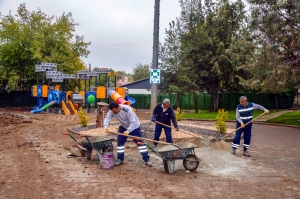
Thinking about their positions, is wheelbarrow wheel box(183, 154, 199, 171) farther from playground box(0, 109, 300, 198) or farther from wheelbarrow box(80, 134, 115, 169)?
wheelbarrow box(80, 134, 115, 169)

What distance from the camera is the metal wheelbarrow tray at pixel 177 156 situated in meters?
7.58

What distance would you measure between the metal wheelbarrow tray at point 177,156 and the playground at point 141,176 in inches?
6.2

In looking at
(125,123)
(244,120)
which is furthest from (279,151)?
(125,123)

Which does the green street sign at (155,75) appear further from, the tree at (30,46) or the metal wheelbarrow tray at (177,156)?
the tree at (30,46)

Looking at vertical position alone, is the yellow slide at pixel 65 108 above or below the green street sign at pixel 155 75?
below

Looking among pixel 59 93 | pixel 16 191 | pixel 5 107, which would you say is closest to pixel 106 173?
pixel 16 191

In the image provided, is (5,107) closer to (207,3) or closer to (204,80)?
(204,80)

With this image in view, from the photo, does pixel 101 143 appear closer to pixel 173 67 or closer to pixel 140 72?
pixel 173 67

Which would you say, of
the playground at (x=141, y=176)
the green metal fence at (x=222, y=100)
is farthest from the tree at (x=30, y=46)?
the playground at (x=141, y=176)

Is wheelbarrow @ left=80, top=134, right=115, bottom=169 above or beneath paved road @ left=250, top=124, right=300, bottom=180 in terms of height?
above

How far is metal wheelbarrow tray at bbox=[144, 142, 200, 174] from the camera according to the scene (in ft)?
24.9

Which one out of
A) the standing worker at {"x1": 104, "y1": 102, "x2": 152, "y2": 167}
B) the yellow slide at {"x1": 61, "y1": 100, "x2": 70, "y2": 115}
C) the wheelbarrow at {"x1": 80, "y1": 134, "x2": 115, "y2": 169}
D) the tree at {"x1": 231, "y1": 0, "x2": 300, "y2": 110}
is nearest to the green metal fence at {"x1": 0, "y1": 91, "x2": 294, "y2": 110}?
the yellow slide at {"x1": 61, "y1": 100, "x2": 70, "y2": 115}

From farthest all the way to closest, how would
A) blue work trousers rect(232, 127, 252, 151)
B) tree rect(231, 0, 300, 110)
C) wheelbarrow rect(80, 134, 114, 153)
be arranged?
1. tree rect(231, 0, 300, 110)
2. blue work trousers rect(232, 127, 252, 151)
3. wheelbarrow rect(80, 134, 114, 153)

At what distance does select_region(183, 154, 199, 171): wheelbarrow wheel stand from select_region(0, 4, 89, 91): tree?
23943 mm
